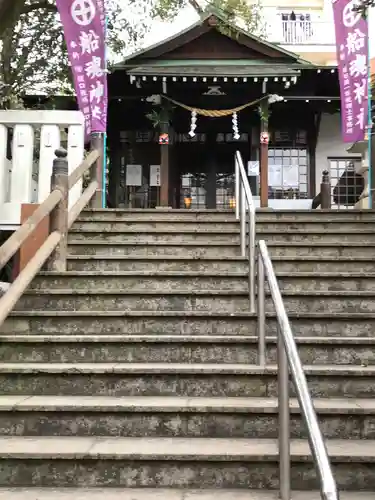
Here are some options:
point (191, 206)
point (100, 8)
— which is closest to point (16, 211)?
point (100, 8)

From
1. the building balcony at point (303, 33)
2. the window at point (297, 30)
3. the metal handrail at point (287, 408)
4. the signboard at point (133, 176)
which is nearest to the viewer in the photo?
the metal handrail at point (287, 408)

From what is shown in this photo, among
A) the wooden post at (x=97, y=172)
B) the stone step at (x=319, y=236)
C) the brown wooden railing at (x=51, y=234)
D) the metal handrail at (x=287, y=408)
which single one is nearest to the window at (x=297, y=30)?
the wooden post at (x=97, y=172)

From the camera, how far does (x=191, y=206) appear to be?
1252 centimetres

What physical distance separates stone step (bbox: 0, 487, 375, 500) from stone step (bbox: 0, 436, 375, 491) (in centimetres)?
5

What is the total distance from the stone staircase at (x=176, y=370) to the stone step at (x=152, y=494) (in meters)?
0.01

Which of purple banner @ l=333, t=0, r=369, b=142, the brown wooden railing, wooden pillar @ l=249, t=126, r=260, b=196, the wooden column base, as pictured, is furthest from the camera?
wooden pillar @ l=249, t=126, r=260, b=196

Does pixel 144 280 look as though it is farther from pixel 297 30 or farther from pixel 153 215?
pixel 297 30

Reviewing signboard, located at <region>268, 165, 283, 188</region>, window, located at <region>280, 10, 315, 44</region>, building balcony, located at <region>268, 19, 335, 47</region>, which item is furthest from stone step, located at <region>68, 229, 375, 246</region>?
window, located at <region>280, 10, 315, 44</region>

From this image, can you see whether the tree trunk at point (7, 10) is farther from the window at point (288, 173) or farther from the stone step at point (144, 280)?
the window at point (288, 173)

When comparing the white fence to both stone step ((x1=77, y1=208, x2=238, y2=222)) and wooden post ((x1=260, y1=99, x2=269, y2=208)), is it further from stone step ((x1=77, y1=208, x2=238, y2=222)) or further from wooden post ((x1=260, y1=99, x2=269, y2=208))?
wooden post ((x1=260, y1=99, x2=269, y2=208))

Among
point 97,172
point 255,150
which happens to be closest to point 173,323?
point 97,172

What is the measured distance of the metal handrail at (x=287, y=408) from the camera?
1.76m

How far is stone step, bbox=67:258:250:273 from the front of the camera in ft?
17.2

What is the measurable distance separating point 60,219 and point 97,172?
85.8 inches
